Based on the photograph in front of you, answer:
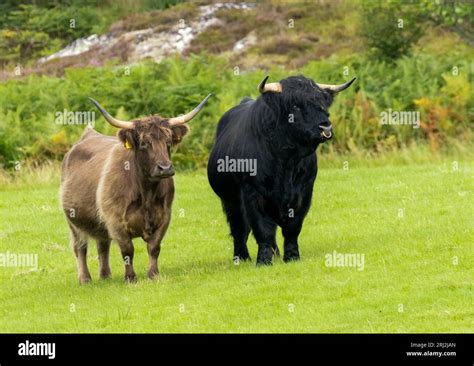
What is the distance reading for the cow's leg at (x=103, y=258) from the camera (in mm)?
15680

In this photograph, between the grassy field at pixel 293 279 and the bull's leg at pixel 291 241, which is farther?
the bull's leg at pixel 291 241

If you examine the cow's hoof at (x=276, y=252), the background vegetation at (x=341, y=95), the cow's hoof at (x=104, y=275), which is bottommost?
the background vegetation at (x=341, y=95)

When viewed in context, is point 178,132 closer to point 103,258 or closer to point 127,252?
point 127,252

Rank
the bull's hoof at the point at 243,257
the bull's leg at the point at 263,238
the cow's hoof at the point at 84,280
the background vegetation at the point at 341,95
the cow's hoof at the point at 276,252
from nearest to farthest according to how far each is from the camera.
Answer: the bull's leg at the point at 263,238 → the cow's hoof at the point at 84,280 → the cow's hoof at the point at 276,252 → the bull's hoof at the point at 243,257 → the background vegetation at the point at 341,95

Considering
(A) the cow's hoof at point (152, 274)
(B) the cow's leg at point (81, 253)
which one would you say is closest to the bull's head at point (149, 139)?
(A) the cow's hoof at point (152, 274)

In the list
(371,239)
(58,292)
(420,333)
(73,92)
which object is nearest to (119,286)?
(58,292)

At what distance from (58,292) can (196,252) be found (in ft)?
9.86

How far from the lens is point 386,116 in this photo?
28438mm

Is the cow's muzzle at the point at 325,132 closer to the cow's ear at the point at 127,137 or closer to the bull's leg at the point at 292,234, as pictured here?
the bull's leg at the point at 292,234

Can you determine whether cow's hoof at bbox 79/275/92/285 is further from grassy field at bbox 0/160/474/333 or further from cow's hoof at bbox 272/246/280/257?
cow's hoof at bbox 272/246/280/257

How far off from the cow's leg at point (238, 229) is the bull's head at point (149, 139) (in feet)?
6.86

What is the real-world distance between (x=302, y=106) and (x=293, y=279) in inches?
91.9

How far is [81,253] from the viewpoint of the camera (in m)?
15.7

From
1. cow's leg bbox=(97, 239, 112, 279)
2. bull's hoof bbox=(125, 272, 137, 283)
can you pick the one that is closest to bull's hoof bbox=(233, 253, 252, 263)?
cow's leg bbox=(97, 239, 112, 279)
